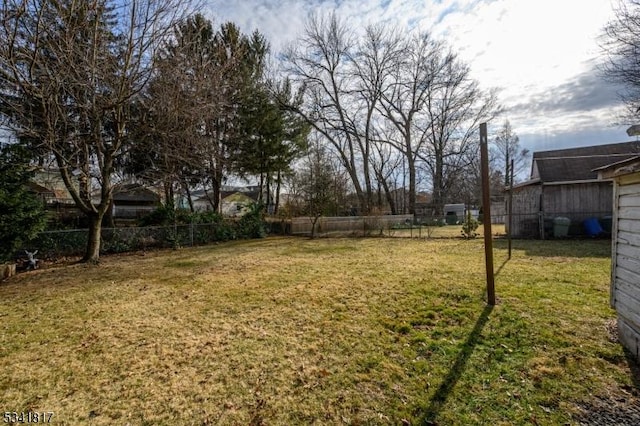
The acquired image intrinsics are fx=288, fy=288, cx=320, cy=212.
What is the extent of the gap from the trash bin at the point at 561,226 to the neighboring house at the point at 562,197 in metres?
0.25

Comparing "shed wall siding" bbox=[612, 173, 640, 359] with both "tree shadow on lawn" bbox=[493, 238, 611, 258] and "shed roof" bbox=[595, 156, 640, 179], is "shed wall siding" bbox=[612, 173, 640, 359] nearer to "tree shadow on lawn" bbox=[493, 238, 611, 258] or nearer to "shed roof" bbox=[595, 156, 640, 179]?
"shed roof" bbox=[595, 156, 640, 179]

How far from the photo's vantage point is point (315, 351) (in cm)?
298

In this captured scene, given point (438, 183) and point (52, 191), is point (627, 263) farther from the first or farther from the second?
point (438, 183)

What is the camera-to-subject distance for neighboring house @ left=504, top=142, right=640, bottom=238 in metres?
11.5

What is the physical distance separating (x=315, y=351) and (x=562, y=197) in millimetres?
13526

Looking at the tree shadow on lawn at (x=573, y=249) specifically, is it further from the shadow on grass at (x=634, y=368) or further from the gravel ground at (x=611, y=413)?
the gravel ground at (x=611, y=413)

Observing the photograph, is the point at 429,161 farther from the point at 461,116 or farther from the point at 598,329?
the point at 598,329

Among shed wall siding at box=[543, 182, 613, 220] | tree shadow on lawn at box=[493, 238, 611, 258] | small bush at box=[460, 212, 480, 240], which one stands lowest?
tree shadow on lawn at box=[493, 238, 611, 258]

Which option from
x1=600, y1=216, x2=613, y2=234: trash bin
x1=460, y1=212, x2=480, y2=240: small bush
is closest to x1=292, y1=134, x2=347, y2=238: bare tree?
x1=460, y1=212, x2=480, y2=240: small bush

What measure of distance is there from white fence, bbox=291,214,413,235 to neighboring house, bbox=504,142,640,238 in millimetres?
5966

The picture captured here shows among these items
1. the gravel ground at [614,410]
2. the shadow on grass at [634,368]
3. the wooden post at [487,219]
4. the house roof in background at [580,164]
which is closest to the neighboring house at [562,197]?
the house roof in background at [580,164]

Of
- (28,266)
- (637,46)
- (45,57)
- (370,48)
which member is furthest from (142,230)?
(370,48)

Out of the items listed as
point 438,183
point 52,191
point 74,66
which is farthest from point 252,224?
point 438,183

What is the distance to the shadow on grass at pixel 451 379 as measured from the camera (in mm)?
2033
